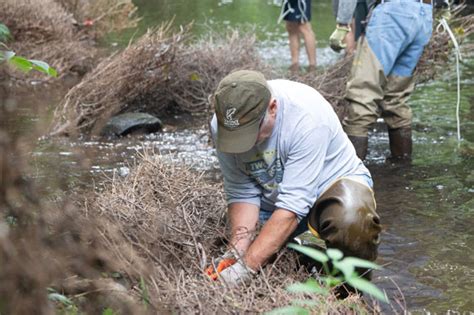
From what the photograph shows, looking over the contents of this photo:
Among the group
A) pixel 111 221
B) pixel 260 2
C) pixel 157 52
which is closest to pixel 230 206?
pixel 111 221

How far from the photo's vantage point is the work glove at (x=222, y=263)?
3.51 metres

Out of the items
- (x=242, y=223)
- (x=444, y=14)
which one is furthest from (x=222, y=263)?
(x=444, y=14)

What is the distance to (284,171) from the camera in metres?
3.76

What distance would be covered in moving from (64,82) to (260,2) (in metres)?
9.89

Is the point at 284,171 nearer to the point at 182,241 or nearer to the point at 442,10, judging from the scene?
the point at 182,241

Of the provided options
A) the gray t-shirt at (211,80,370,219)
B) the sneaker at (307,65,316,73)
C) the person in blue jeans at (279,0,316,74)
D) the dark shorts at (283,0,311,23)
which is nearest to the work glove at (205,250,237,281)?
the gray t-shirt at (211,80,370,219)

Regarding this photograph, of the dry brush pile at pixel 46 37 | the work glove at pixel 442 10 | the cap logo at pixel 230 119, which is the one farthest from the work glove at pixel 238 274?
the dry brush pile at pixel 46 37

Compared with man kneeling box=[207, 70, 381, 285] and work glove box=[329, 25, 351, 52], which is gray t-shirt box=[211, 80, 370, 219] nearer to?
man kneeling box=[207, 70, 381, 285]

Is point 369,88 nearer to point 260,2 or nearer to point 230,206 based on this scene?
point 230,206

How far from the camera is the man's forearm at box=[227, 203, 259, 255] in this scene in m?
3.79

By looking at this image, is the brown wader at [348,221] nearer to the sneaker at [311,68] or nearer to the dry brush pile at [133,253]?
the dry brush pile at [133,253]

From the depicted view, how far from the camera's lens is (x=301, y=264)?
3.84 metres

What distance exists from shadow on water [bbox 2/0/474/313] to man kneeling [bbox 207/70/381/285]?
0.36 meters

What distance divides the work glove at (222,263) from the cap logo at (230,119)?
0.51 metres
